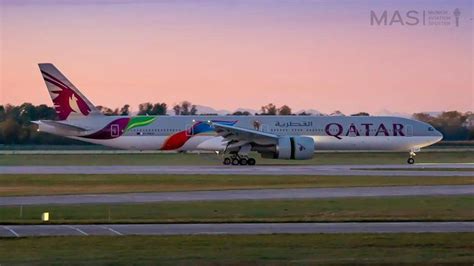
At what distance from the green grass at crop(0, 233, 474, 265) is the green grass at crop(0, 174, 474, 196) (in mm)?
15156

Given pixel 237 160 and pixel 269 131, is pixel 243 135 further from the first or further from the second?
→ pixel 269 131

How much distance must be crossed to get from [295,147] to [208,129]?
617cm

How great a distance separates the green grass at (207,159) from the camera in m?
56.5

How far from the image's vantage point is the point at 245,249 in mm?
16859

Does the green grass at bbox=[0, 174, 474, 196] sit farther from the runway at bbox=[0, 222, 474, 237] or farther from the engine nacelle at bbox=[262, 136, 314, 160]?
the runway at bbox=[0, 222, 474, 237]

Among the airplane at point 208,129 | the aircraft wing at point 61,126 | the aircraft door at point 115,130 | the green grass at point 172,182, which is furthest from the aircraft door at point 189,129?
the green grass at point 172,182

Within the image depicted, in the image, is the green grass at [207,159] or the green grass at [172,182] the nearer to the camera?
the green grass at [172,182]

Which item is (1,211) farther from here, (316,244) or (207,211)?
(316,244)

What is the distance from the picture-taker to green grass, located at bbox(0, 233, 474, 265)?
50.2 feet

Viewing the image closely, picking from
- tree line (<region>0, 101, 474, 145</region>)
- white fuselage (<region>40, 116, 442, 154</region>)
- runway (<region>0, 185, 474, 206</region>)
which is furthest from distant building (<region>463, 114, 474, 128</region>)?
runway (<region>0, 185, 474, 206</region>)

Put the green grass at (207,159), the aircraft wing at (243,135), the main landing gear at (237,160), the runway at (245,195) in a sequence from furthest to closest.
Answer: the green grass at (207,159) → the main landing gear at (237,160) → the aircraft wing at (243,135) → the runway at (245,195)

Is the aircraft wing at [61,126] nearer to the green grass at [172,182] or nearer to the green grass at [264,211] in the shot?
the green grass at [172,182]

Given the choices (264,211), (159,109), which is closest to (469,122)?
(159,109)

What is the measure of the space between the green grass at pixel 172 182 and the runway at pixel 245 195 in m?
1.88
